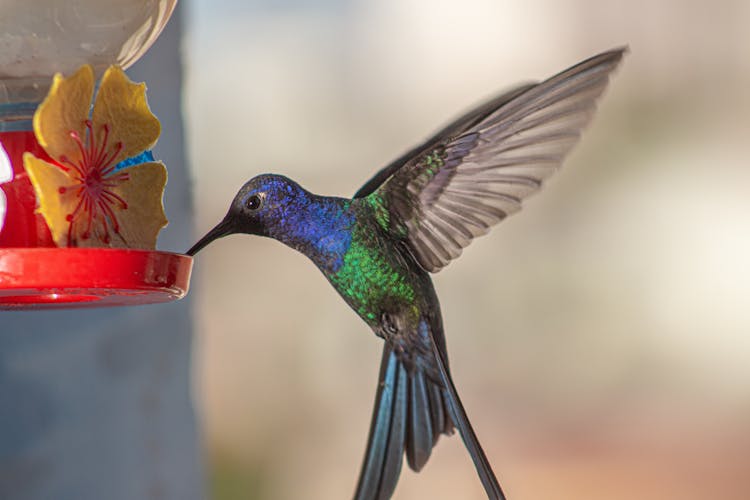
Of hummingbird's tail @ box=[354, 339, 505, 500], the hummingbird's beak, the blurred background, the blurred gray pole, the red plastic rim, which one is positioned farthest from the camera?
the blurred background

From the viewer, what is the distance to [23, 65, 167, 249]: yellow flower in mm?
962

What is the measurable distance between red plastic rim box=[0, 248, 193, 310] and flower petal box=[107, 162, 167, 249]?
10cm

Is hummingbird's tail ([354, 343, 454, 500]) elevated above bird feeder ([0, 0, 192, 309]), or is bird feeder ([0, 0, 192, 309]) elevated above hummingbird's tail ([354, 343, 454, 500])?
bird feeder ([0, 0, 192, 309])

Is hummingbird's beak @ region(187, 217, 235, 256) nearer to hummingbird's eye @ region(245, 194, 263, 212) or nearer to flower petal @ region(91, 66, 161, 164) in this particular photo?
hummingbird's eye @ region(245, 194, 263, 212)

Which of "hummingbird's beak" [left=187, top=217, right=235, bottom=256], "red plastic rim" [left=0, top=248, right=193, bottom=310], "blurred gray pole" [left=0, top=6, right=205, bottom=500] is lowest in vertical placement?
"blurred gray pole" [left=0, top=6, right=205, bottom=500]

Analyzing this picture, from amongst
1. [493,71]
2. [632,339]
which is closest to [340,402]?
[632,339]

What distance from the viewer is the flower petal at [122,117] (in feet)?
3.39

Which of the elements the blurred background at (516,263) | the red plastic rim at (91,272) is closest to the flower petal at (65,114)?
the red plastic rim at (91,272)

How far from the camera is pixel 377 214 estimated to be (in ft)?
3.84

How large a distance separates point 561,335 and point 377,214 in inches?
114

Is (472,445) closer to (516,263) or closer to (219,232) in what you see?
(219,232)

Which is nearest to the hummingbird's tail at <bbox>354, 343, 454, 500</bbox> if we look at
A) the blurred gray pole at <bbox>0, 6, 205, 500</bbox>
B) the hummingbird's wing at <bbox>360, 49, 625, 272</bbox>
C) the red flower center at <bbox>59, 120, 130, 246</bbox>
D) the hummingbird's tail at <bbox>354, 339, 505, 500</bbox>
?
the hummingbird's tail at <bbox>354, 339, 505, 500</bbox>

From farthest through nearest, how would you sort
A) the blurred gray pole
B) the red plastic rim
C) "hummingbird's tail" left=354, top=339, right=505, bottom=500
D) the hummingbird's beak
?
the blurred gray pole
"hummingbird's tail" left=354, top=339, right=505, bottom=500
the hummingbird's beak
the red plastic rim

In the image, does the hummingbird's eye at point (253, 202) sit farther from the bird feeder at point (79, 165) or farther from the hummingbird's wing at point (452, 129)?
the hummingbird's wing at point (452, 129)
